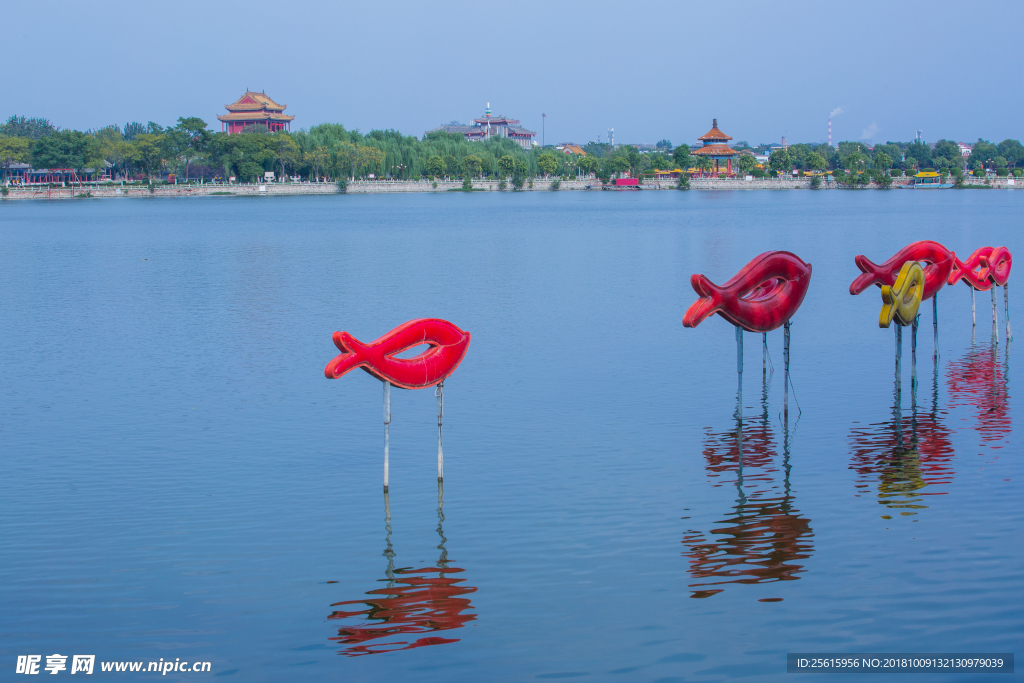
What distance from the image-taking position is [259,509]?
45.0 feet

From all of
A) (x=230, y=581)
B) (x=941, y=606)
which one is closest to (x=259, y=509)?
(x=230, y=581)

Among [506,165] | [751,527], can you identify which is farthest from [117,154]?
[751,527]

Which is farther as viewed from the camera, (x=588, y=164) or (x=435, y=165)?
(x=588, y=164)

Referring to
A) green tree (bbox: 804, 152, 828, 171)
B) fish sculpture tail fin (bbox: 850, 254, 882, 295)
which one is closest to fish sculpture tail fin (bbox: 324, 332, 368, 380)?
fish sculpture tail fin (bbox: 850, 254, 882, 295)

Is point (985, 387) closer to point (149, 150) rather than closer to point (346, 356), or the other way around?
point (346, 356)

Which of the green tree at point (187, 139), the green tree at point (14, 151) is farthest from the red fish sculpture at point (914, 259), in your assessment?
the green tree at point (14, 151)

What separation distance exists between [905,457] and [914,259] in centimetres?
533

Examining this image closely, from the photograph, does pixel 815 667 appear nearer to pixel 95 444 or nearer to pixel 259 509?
pixel 259 509

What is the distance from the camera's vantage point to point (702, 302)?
49.1 ft

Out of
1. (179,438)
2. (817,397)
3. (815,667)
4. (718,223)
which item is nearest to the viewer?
(815,667)

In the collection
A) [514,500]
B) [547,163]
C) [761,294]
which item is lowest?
[514,500]

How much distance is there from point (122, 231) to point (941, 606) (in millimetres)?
74638

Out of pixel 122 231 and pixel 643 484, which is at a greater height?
pixel 122 231

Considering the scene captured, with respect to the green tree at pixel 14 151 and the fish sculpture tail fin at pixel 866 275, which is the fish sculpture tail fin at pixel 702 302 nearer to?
the fish sculpture tail fin at pixel 866 275
